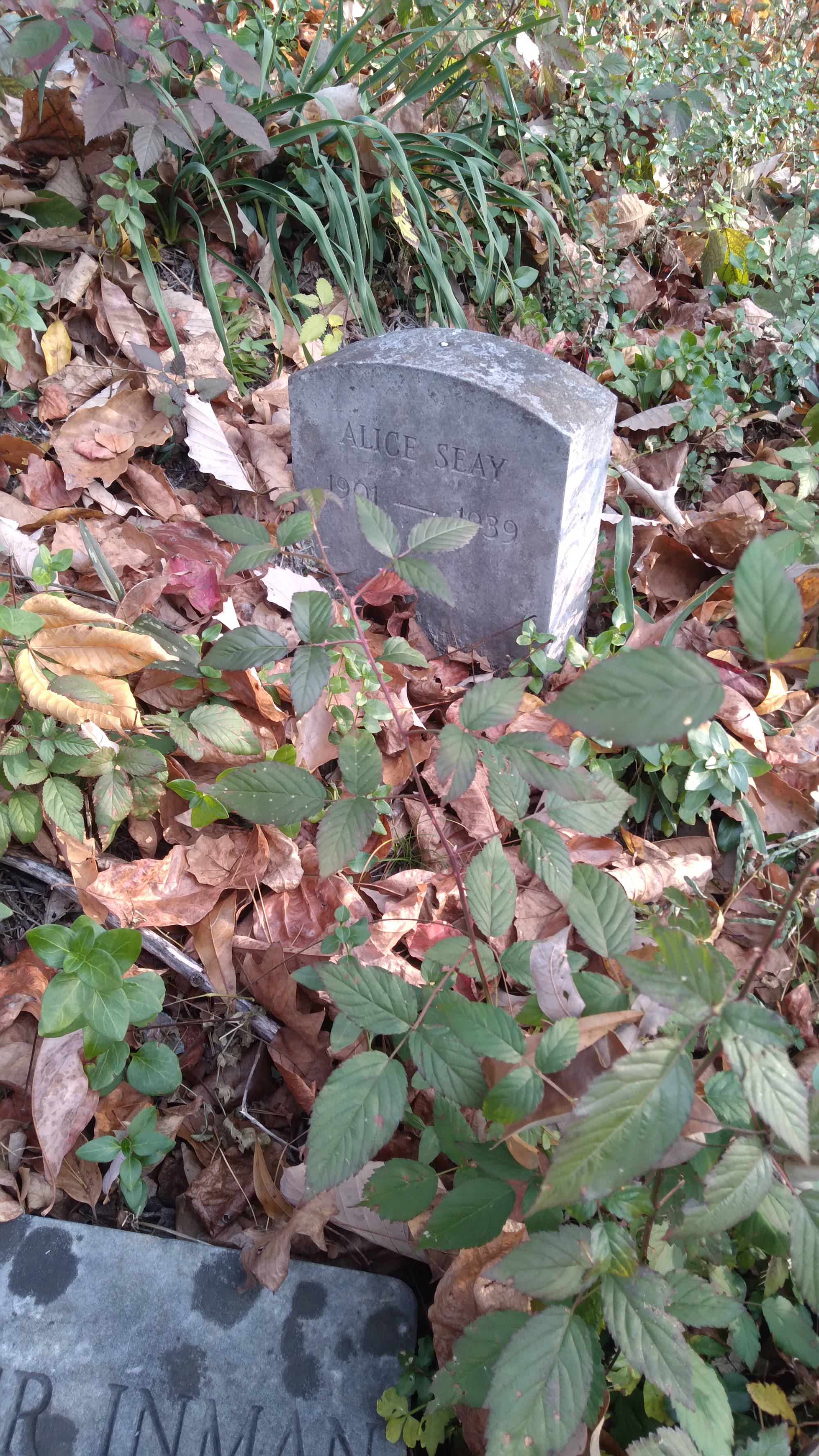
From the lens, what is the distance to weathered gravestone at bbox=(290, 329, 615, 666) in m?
2.03

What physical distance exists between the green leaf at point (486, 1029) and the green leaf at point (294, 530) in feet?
2.19

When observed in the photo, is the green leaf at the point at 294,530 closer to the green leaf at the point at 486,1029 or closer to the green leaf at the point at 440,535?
the green leaf at the point at 440,535

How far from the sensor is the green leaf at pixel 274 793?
1112 millimetres

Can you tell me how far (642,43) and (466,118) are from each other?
112 cm

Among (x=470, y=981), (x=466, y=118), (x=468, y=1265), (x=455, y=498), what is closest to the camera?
(x=468, y=1265)

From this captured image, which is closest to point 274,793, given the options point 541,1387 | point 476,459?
point 541,1387

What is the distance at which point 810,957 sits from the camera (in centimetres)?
182

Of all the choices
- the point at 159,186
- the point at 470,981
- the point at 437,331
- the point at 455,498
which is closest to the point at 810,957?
the point at 470,981

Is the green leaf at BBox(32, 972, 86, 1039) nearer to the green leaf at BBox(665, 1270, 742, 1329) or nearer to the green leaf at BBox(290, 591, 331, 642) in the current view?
the green leaf at BBox(290, 591, 331, 642)

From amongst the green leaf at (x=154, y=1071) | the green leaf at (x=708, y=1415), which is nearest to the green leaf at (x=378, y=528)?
the green leaf at (x=154, y=1071)

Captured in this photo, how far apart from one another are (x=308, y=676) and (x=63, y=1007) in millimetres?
586

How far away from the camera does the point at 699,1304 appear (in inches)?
36.9

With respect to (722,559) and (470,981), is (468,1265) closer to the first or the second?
(470,981)

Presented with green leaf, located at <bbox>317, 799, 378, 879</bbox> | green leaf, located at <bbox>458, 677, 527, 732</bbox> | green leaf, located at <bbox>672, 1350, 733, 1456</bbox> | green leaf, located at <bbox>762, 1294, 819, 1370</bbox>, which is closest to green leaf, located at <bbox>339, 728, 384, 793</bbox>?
green leaf, located at <bbox>317, 799, 378, 879</bbox>
